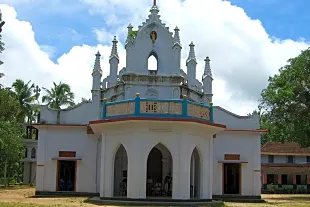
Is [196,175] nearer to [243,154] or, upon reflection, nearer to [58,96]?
[243,154]

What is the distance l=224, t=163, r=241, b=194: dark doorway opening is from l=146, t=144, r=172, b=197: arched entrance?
13.5 feet

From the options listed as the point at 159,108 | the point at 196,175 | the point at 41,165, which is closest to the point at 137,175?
the point at 159,108

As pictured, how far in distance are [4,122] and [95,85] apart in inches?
500

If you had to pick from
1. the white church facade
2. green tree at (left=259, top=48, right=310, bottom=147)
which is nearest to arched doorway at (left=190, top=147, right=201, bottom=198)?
the white church facade

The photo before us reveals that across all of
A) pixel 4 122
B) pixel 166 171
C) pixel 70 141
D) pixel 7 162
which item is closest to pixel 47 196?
pixel 70 141

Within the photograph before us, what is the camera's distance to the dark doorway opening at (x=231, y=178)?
27281 millimetres

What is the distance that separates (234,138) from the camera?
27266mm

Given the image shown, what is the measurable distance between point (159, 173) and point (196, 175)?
3.85 m

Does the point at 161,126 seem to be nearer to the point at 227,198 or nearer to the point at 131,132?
the point at 131,132

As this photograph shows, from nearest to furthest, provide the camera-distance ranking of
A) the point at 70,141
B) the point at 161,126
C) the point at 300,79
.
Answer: the point at 161,126
the point at 70,141
the point at 300,79

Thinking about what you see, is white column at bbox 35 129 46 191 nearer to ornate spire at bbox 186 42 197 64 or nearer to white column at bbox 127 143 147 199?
white column at bbox 127 143 147 199

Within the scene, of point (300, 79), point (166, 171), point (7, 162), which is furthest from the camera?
point (7, 162)

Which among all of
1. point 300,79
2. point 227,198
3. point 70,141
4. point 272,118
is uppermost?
point 300,79

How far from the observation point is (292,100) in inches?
1243
